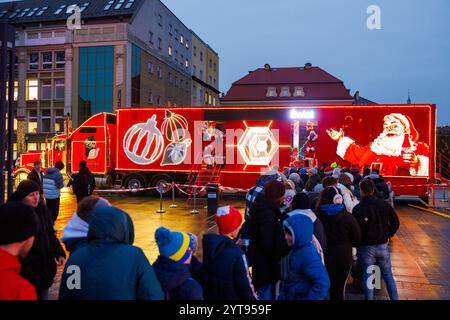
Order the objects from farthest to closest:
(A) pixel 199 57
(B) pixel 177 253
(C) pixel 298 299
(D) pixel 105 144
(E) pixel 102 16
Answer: (A) pixel 199 57 < (E) pixel 102 16 < (D) pixel 105 144 < (C) pixel 298 299 < (B) pixel 177 253

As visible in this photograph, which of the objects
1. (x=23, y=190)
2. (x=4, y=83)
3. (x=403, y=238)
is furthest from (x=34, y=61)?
(x=23, y=190)

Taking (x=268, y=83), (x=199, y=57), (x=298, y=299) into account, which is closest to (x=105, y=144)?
(x=298, y=299)

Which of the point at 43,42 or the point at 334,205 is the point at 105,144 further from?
the point at 43,42

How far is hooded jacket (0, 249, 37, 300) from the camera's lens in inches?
94.9

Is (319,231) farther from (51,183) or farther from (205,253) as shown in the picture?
(51,183)

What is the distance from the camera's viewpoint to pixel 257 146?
19.9 m

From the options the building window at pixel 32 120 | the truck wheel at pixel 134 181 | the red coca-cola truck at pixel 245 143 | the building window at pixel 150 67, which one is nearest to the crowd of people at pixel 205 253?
the red coca-cola truck at pixel 245 143

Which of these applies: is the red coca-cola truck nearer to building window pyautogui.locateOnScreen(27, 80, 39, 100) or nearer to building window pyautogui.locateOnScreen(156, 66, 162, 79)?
building window pyautogui.locateOnScreen(27, 80, 39, 100)

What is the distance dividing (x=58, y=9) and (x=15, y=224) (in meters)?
51.3

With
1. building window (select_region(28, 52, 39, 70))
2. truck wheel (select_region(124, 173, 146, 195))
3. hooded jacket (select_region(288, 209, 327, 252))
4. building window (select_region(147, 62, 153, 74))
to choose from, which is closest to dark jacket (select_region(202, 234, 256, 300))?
hooded jacket (select_region(288, 209, 327, 252))

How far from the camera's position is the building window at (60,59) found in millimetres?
45188

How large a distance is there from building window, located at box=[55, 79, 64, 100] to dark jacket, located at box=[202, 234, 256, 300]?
152 ft
